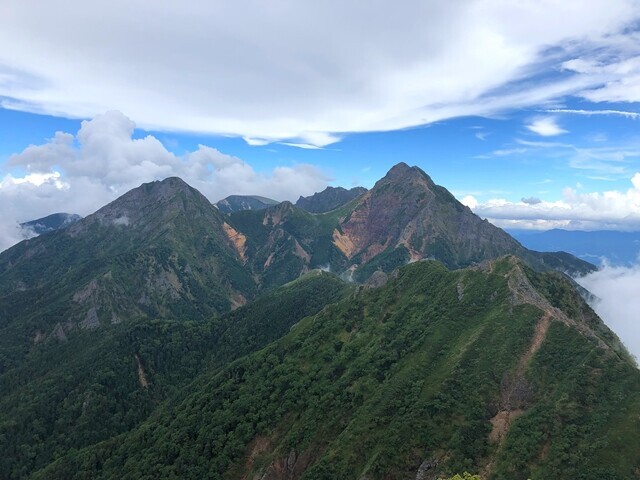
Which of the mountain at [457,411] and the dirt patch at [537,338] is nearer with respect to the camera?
the mountain at [457,411]

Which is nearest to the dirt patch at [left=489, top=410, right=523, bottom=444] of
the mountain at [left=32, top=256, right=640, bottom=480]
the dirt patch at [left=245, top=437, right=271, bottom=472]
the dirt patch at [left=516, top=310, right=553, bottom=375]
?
the mountain at [left=32, top=256, right=640, bottom=480]

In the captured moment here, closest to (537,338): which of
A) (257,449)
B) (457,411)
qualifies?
(457,411)

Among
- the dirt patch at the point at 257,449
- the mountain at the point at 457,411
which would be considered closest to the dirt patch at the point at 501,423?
the mountain at the point at 457,411

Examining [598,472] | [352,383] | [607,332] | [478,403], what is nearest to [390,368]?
[352,383]

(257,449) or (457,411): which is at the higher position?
(457,411)

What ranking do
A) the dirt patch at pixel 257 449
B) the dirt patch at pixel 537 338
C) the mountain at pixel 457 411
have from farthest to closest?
the dirt patch at pixel 257 449, the dirt patch at pixel 537 338, the mountain at pixel 457 411

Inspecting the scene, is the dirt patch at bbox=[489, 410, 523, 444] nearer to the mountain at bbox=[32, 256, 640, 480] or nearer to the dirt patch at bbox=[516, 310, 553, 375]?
the mountain at bbox=[32, 256, 640, 480]

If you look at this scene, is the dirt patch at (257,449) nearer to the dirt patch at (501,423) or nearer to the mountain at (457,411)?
the mountain at (457,411)

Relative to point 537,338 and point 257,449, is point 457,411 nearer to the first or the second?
point 537,338

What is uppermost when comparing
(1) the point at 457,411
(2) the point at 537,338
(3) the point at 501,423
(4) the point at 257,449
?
(2) the point at 537,338
